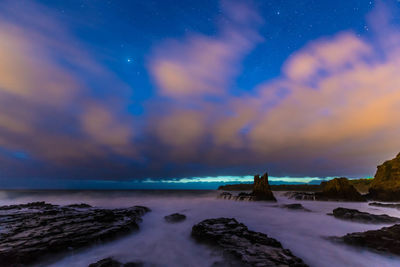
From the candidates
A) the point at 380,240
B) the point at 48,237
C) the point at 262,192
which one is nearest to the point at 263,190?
the point at 262,192

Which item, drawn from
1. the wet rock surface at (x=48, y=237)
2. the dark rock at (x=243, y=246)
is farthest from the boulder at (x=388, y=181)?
the wet rock surface at (x=48, y=237)

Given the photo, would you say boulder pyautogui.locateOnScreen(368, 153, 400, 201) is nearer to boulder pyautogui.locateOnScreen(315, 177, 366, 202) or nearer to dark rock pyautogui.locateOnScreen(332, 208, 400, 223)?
boulder pyautogui.locateOnScreen(315, 177, 366, 202)

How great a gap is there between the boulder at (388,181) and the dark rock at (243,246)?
39.3m

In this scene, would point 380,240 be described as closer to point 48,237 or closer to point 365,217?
point 365,217

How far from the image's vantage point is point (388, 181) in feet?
109

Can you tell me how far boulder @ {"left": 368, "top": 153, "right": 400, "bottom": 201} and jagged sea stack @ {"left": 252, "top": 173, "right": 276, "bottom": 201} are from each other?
21.3 m

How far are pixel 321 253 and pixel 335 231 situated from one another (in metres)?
4.27

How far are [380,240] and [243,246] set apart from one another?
5935mm

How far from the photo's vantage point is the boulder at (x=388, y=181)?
105 feet

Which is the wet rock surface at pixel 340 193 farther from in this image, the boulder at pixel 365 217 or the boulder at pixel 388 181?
the boulder at pixel 365 217

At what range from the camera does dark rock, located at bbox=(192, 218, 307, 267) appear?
5775 millimetres

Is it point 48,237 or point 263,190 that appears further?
point 263,190

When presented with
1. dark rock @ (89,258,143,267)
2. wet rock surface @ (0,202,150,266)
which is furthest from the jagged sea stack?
dark rock @ (89,258,143,267)

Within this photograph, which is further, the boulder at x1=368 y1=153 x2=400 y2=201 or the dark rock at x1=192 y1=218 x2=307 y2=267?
the boulder at x1=368 y1=153 x2=400 y2=201
